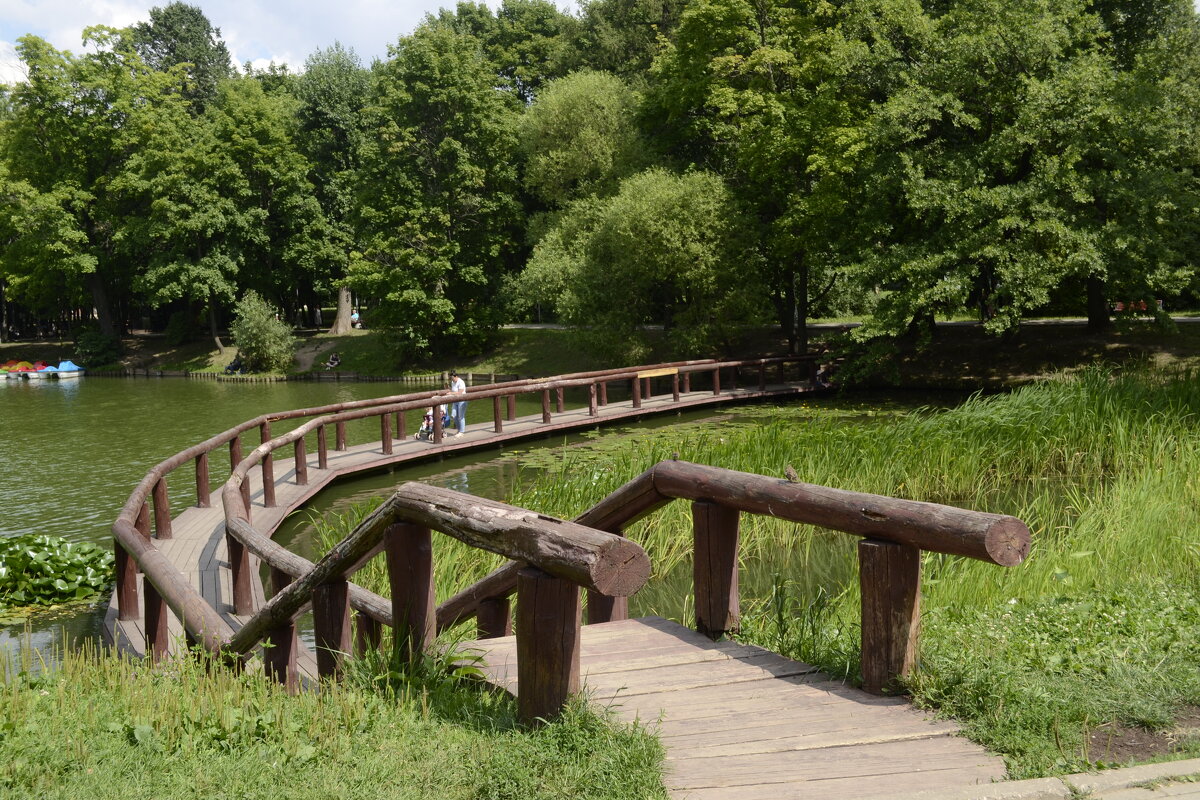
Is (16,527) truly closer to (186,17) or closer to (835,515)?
(835,515)

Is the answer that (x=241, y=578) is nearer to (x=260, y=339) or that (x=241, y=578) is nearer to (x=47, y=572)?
(x=47, y=572)

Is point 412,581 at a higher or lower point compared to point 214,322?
higher

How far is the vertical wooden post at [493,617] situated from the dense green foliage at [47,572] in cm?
642

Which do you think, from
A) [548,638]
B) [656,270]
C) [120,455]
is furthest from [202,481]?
[656,270]

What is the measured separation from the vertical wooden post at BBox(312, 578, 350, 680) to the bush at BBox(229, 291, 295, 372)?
4178 cm

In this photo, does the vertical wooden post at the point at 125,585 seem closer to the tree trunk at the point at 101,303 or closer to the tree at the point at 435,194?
the tree at the point at 435,194

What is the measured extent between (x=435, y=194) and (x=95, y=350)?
66.9 feet

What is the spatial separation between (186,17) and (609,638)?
78.6 meters

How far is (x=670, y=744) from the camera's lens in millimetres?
3738

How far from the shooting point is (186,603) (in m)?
5.95

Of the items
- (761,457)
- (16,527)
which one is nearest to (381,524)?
(761,457)

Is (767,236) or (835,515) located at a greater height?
(767,236)

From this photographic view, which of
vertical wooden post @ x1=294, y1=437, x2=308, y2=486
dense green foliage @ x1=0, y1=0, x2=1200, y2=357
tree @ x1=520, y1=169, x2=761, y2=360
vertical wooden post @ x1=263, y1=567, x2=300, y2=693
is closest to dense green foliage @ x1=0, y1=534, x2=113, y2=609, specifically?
vertical wooden post @ x1=294, y1=437, x2=308, y2=486

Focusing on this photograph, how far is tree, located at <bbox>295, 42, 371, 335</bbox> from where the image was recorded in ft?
165
